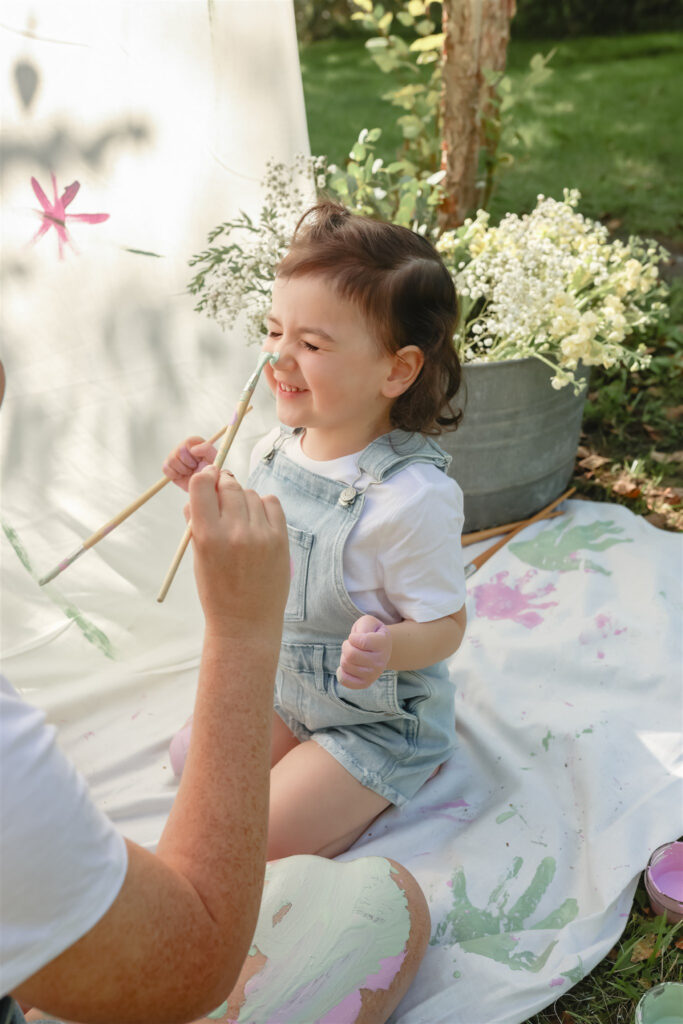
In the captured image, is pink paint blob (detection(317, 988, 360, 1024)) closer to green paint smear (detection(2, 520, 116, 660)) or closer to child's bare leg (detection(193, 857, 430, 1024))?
child's bare leg (detection(193, 857, 430, 1024))

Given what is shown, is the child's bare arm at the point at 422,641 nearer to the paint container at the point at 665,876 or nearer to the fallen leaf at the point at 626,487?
the paint container at the point at 665,876

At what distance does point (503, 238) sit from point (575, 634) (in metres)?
0.95

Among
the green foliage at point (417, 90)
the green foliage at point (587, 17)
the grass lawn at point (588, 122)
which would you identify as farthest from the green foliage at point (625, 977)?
the green foliage at point (587, 17)

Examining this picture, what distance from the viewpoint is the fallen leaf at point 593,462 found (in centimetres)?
293

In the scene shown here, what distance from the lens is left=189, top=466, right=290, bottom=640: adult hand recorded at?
97 cm

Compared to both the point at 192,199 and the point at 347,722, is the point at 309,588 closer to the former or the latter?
the point at 347,722

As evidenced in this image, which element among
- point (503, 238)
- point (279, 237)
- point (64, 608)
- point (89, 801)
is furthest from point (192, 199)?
point (89, 801)

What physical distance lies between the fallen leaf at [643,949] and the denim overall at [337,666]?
43cm

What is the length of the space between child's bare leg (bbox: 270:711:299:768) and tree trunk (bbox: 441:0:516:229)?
181 centimetres

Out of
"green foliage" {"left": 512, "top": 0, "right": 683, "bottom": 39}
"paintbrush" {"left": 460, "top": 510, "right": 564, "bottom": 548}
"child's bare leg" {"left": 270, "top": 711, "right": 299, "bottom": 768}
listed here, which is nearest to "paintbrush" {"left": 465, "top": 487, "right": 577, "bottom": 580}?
"paintbrush" {"left": 460, "top": 510, "right": 564, "bottom": 548}

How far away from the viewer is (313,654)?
5.23 feet

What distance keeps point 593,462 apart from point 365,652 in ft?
6.15

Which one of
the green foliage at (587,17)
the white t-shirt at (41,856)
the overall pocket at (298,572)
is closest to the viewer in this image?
the white t-shirt at (41,856)

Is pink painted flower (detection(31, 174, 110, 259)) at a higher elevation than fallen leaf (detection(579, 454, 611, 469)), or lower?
higher
